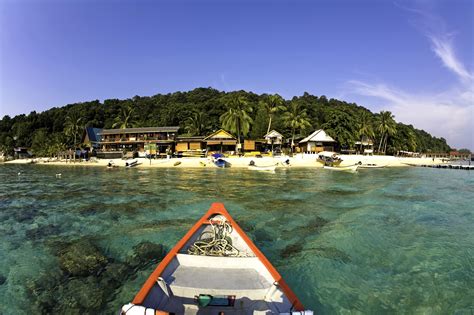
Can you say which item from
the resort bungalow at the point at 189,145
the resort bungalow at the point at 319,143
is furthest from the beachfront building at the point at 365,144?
the resort bungalow at the point at 189,145

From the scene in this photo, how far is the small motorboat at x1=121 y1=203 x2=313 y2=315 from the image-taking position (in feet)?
15.8

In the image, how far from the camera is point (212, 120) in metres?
76.3

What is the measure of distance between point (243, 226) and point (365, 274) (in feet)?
17.9

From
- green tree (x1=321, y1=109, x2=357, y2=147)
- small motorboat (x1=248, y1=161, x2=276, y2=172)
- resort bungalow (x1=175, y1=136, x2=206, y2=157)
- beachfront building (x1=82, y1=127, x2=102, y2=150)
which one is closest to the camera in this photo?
small motorboat (x1=248, y1=161, x2=276, y2=172)

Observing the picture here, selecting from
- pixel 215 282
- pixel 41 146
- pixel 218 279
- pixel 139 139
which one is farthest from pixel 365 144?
pixel 41 146

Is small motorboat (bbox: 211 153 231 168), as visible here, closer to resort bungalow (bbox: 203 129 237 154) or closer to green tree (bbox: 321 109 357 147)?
resort bungalow (bbox: 203 129 237 154)

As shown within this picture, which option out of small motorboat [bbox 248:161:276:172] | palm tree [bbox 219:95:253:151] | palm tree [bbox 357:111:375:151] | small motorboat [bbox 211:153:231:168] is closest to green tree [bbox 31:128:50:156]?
Answer: palm tree [bbox 219:95:253:151]

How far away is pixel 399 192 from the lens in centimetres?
2148

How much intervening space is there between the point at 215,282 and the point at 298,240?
549cm

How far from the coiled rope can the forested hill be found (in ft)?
155

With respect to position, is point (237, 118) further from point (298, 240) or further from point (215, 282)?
point (215, 282)

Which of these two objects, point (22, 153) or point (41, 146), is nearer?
point (41, 146)

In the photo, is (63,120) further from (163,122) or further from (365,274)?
(365,274)

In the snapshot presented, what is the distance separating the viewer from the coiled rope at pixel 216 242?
21.8 ft
